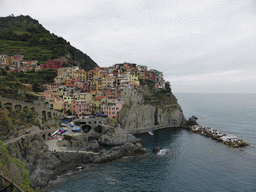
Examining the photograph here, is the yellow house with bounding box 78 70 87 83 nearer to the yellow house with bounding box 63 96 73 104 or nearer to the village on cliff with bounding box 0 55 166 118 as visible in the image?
the village on cliff with bounding box 0 55 166 118

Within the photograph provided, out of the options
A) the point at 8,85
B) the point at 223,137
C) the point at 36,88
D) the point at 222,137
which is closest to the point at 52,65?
the point at 36,88

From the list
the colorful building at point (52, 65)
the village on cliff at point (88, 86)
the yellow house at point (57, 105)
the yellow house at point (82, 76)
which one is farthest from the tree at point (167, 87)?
the colorful building at point (52, 65)

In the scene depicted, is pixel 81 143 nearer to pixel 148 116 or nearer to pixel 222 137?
pixel 148 116

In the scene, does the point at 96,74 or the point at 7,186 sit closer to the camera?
the point at 7,186

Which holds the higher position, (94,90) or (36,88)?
(36,88)

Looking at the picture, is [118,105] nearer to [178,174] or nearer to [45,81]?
[178,174]

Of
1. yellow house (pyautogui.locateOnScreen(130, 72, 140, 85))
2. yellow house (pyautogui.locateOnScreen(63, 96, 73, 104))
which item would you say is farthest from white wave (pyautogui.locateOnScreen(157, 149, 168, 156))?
yellow house (pyautogui.locateOnScreen(130, 72, 140, 85))
